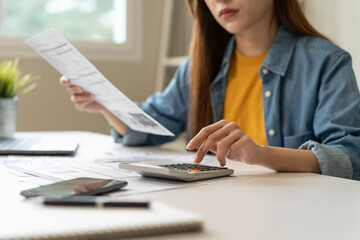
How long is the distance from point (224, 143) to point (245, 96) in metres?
0.61

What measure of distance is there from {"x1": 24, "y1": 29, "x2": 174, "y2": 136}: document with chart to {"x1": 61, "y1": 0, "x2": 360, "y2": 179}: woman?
12 centimetres

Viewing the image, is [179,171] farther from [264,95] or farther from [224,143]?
[264,95]

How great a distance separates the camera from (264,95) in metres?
1.27

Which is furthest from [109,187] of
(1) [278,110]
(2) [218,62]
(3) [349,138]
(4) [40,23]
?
(4) [40,23]

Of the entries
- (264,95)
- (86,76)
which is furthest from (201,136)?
(264,95)

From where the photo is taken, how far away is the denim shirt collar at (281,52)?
1.26 m

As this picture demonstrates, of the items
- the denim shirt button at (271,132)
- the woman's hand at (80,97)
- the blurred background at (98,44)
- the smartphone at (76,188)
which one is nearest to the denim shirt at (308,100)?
the denim shirt button at (271,132)

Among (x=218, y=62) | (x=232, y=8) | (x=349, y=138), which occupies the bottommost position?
(x=349, y=138)

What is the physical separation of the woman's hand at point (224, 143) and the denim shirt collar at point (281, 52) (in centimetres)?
46

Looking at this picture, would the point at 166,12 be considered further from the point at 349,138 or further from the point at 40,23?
the point at 349,138

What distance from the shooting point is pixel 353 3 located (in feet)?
5.75

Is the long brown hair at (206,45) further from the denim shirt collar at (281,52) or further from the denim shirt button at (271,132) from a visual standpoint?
the denim shirt button at (271,132)

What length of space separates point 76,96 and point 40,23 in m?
1.49

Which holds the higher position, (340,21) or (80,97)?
(340,21)
